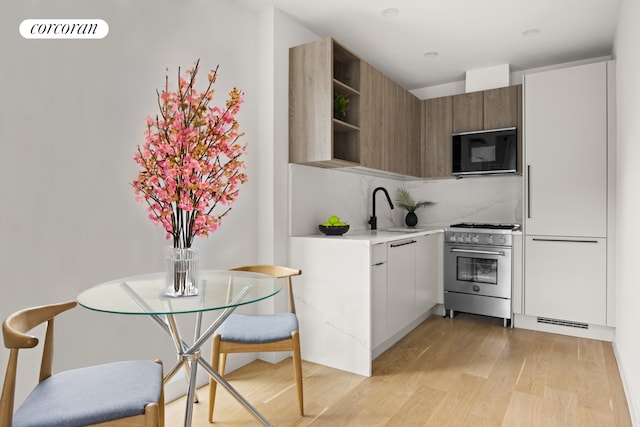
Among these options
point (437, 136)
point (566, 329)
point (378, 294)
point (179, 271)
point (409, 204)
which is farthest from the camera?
point (409, 204)

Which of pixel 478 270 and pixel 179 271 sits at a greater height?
pixel 179 271

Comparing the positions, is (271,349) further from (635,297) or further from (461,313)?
(461,313)

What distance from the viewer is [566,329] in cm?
358

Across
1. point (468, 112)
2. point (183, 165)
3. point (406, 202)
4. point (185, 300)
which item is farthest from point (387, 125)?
point (185, 300)

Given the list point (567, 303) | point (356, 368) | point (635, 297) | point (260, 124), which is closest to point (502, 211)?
point (567, 303)

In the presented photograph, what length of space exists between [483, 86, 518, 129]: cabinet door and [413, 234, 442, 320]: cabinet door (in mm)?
1312

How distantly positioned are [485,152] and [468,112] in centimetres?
48

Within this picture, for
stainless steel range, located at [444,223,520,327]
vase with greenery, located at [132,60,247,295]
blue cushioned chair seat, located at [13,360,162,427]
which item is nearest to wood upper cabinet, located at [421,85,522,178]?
stainless steel range, located at [444,223,520,327]

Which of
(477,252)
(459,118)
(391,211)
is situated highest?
(459,118)

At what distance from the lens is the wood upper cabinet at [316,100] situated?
9.60ft

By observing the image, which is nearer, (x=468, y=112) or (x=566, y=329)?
(x=566, y=329)

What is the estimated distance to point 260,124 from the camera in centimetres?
298

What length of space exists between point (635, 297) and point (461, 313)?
85.7 inches

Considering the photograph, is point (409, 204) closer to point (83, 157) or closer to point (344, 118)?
point (344, 118)
